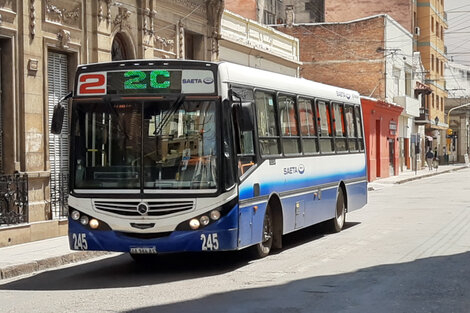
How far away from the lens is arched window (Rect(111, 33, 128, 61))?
22.0m

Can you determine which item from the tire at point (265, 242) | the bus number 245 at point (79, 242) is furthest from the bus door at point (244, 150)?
the bus number 245 at point (79, 242)

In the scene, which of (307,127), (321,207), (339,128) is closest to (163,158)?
(307,127)

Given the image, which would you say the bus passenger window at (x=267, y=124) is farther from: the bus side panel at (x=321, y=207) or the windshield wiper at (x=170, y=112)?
the bus side panel at (x=321, y=207)

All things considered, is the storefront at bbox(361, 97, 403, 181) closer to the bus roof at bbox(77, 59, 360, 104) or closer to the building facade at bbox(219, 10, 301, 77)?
the building facade at bbox(219, 10, 301, 77)

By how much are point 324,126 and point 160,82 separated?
5.33 meters

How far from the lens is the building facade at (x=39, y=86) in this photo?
16.7 meters

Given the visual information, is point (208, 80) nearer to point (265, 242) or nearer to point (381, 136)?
point (265, 242)

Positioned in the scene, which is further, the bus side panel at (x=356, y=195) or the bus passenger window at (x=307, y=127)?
the bus side panel at (x=356, y=195)

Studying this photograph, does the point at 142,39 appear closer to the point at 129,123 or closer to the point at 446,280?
the point at 129,123

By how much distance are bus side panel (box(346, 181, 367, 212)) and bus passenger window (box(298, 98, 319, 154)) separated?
285 centimetres

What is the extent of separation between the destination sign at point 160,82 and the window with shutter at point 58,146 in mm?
6591

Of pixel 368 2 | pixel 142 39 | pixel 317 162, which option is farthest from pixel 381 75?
pixel 317 162

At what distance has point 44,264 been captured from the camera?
13.3 m

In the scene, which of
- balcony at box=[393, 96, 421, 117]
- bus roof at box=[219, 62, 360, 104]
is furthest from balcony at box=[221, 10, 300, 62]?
balcony at box=[393, 96, 421, 117]
